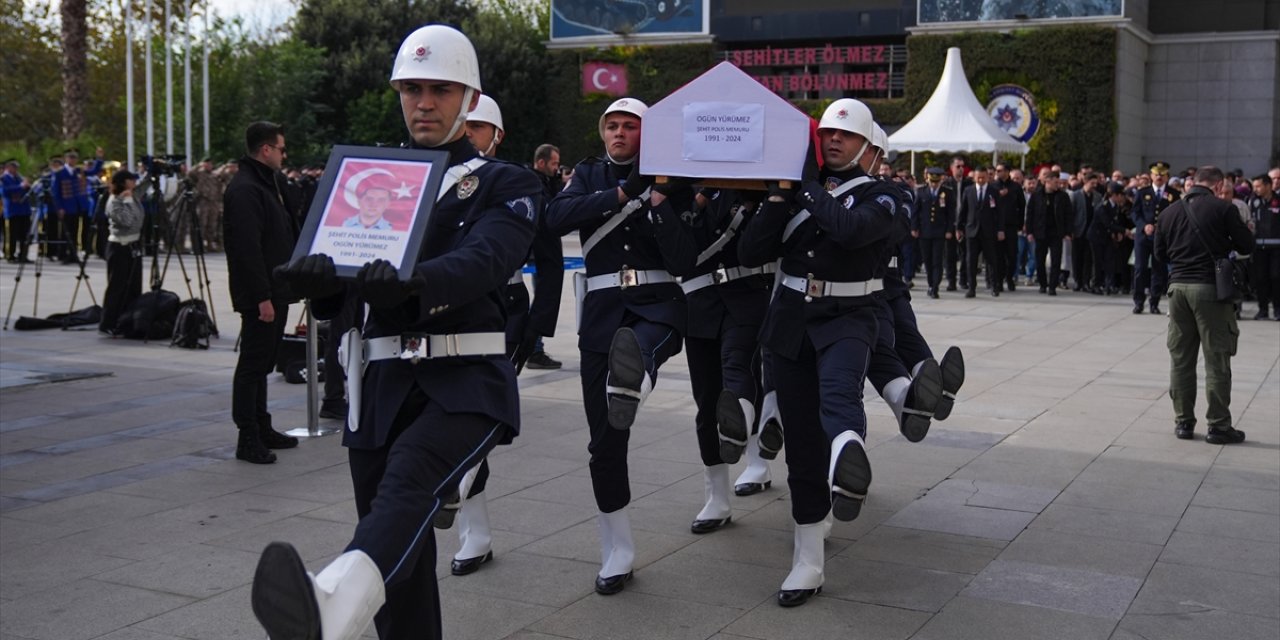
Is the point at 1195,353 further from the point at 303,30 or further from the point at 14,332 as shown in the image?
the point at 303,30

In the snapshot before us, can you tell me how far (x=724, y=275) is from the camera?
21.9ft

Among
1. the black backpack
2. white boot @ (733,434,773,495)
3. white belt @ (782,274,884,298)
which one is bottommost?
white boot @ (733,434,773,495)

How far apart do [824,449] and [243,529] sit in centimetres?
284

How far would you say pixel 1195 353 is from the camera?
939 centimetres

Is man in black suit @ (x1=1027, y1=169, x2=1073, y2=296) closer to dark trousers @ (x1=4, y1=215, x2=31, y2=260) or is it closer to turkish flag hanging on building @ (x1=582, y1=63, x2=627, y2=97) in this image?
dark trousers @ (x1=4, y1=215, x2=31, y2=260)

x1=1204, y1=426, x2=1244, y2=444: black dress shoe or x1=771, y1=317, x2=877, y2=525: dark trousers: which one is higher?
x1=771, y1=317, x2=877, y2=525: dark trousers

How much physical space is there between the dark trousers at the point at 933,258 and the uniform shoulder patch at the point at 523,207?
57.6 ft

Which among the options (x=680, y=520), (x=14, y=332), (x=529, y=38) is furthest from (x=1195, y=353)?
(x=529, y=38)

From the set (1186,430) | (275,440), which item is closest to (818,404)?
(275,440)

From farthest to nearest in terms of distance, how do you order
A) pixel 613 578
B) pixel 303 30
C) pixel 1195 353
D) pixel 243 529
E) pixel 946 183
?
pixel 303 30 < pixel 946 183 < pixel 1195 353 < pixel 243 529 < pixel 613 578

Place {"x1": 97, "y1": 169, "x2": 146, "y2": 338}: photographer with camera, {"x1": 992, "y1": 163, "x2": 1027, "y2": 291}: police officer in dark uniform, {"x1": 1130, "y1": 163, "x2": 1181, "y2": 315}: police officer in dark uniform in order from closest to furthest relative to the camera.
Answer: {"x1": 97, "y1": 169, "x2": 146, "y2": 338}: photographer with camera
{"x1": 1130, "y1": 163, "x2": 1181, "y2": 315}: police officer in dark uniform
{"x1": 992, "y1": 163, "x2": 1027, "y2": 291}: police officer in dark uniform

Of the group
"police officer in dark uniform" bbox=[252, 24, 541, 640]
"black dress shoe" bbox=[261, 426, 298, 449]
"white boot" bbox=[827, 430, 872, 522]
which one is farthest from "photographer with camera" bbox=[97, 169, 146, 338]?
"police officer in dark uniform" bbox=[252, 24, 541, 640]

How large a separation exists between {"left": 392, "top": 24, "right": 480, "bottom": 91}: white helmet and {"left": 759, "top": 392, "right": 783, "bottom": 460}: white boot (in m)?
3.16

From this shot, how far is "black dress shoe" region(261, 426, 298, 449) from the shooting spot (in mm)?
8539
